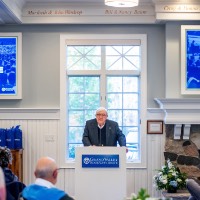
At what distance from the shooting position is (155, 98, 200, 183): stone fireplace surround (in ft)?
25.4

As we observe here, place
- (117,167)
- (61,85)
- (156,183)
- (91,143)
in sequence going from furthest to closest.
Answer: (61,85) → (156,183) → (91,143) → (117,167)

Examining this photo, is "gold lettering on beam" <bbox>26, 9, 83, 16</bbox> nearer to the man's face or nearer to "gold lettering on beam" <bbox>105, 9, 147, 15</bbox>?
"gold lettering on beam" <bbox>105, 9, 147, 15</bbox>

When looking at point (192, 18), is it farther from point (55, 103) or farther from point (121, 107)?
point (55, 103)

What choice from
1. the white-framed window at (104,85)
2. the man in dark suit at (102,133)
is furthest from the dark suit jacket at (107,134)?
the white-framed window at (104,85)

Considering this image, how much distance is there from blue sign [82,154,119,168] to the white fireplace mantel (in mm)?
1851

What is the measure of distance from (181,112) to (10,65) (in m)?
2.81

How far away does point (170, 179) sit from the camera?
743 cm

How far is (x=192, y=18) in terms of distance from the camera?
7668mm

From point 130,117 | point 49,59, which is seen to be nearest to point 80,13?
point 49,59

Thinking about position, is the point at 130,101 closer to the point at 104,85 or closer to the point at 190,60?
the point at 104,85

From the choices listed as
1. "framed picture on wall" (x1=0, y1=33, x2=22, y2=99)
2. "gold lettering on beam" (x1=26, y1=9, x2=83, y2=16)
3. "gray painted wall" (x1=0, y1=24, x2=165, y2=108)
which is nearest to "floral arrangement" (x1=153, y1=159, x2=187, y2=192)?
"gray painted wall" (x1=0, y1=24, x2=165, y2=108)

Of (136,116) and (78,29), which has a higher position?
(78,29)

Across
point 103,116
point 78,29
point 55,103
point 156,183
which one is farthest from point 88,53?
point 156,183

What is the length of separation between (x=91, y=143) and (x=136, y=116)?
155cm
